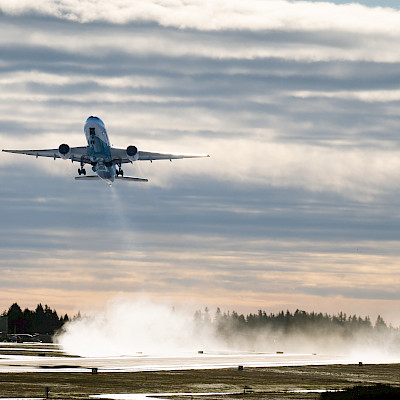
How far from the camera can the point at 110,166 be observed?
434ft

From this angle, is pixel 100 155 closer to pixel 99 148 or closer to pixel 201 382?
pixel 99 148

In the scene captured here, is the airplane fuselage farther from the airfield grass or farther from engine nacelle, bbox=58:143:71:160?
the airfield grass

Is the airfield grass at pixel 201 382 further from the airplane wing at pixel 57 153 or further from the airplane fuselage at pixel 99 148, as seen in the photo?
the airplane wing at pixel 57 153

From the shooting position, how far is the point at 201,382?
323 feet

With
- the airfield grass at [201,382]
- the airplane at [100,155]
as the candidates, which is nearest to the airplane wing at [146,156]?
the airplane at [100,155]

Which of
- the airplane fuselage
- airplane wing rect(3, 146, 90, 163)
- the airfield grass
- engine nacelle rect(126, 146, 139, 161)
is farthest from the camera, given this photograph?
airplane wing rect(3, 146, 90, 163)

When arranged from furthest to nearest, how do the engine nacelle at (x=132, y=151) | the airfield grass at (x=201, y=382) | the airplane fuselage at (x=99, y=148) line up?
the engine nacelle at (x=132, y=151), the airplane fuselage at (x=99, y=148), the airfield grass at (x=201, y=382)

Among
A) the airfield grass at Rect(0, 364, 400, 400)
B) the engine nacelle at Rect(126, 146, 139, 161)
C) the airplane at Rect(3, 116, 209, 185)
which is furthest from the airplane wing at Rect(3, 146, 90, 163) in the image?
the airfield grass at Rect(0, 364, 400, 400)

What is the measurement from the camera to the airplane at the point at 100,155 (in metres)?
128

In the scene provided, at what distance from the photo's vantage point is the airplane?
127750 millimetres

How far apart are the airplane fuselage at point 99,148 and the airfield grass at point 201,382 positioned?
109 ft

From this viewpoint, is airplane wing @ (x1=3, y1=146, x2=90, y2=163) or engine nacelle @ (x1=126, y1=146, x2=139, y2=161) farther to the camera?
airplane wing @ (x1=3, y1=146, x2=90, y2=163)

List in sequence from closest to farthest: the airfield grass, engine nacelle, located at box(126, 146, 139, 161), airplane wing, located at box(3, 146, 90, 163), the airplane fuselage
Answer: the airfield grass < the airplane fuselage < engine nacelle, located at box(126, 146, 139, 161) < airplane wing, located at box(3, 146, 90, 163)

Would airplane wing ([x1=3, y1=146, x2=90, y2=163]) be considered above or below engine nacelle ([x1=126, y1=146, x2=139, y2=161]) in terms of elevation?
above
